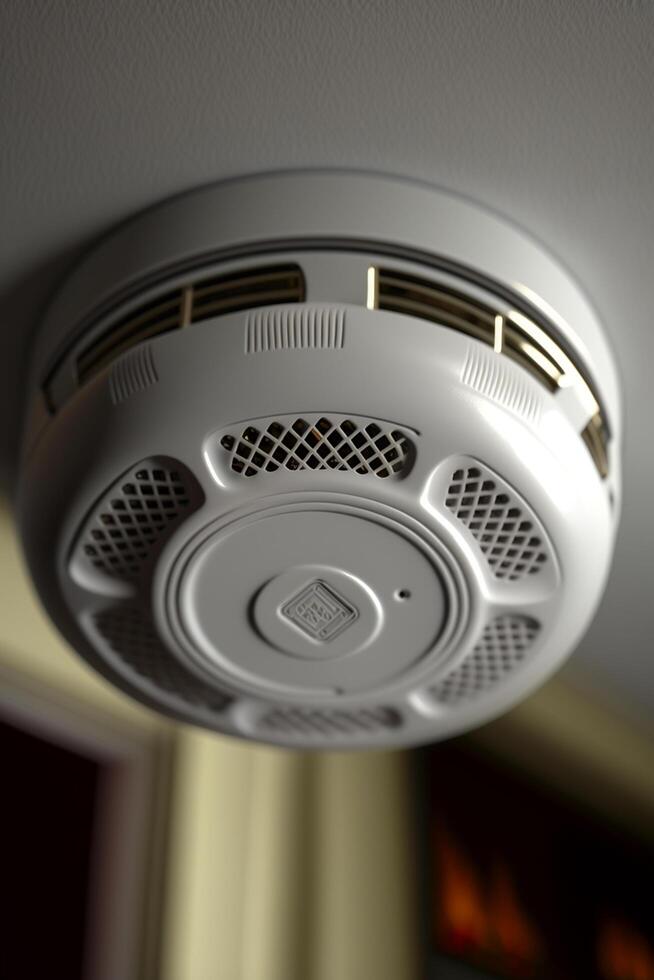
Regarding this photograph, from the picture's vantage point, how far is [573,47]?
0.67 meters

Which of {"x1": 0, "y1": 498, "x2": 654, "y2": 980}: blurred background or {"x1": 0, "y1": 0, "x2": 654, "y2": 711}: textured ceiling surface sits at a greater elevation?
{"x1": 0, "y1": 0, "x2": 654, "y2": 711}: textured ceiling surface

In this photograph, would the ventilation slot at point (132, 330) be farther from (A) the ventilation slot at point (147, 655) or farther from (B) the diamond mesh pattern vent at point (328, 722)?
(B) the diamond mesh pattern vent at point (328, 722)

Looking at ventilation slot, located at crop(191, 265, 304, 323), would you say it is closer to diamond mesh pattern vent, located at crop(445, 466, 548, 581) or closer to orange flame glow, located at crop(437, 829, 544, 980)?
diamond mesh pattern vent, located at crop(445, 466, 548, 581)

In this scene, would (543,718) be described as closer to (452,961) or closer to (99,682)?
(452,961)

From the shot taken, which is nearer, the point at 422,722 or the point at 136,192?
the point at 136,192

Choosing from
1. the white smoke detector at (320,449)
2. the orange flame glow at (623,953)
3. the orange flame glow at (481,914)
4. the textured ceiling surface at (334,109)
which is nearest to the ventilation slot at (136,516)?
the white smoke detector at (320,449)

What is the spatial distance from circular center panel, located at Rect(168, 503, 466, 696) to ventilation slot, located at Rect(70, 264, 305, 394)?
0.14 meters

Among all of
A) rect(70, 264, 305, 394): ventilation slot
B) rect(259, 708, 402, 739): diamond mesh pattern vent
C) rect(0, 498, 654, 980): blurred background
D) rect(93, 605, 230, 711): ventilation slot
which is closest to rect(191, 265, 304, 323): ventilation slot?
rect(70, 264, 305, 394): ventilation slot

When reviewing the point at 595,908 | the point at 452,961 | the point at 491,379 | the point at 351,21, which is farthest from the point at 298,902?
the point at 351,21

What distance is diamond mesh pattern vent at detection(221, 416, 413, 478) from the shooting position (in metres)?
0.68

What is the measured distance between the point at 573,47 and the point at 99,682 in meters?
0.80

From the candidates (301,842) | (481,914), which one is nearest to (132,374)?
(301,842)

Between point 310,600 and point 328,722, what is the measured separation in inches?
6.4

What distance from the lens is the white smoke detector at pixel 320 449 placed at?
26.5 inches
